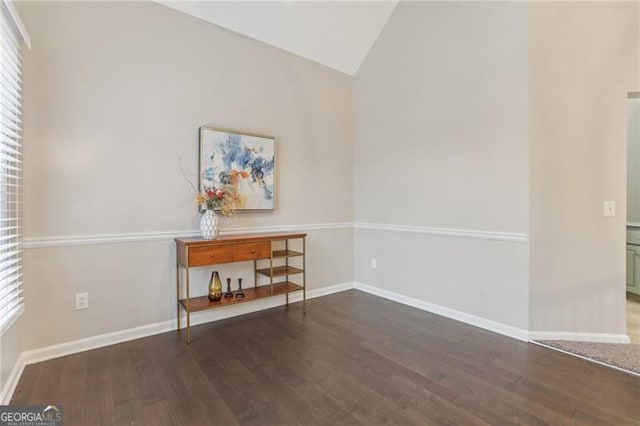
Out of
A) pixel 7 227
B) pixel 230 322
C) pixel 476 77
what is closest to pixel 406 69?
pixel 476 77

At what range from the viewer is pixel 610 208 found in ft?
8.88

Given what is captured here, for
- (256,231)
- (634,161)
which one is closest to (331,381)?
(256,231)

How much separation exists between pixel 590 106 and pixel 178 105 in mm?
3518

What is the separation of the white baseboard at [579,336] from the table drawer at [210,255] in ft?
8.84

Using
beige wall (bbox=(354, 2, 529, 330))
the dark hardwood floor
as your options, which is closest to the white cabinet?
beige wall (bbox=(354, 2, 529, 330))

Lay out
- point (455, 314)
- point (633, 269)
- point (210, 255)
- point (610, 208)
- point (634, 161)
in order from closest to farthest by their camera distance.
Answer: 1. point (610, 208)
2. point (210, 255)
3. point (455, 314)
4. point (633, 269)
5. point (634, 161)

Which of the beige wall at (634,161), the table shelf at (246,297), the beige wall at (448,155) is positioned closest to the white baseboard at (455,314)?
the beige wall at (448,155)

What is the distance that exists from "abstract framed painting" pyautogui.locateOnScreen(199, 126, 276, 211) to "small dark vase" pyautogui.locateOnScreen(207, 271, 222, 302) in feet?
2.39

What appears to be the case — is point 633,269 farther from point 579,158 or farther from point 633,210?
point 579,158

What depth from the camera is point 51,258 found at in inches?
97.0

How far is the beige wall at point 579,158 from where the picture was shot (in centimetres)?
268

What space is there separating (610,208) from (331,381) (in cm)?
264

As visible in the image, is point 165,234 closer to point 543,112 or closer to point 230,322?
point 230,322

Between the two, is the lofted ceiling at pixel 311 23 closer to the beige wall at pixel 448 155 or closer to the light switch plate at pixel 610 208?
the beige wall at pixel 448 155
